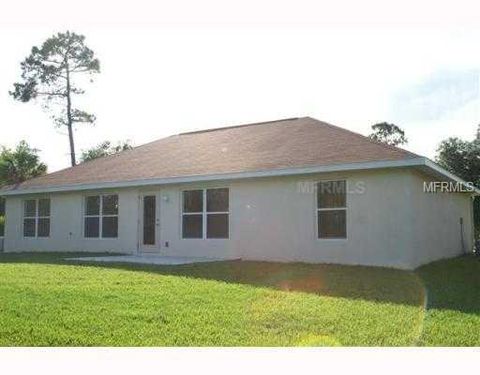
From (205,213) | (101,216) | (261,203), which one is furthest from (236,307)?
(101,216)

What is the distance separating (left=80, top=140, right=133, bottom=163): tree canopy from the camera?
4964 cm

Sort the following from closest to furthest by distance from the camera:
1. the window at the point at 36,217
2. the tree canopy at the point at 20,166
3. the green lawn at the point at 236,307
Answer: the green lawn at the point at 236,307, the window at the point at 36,217, the tree canopy at the point at 20,166

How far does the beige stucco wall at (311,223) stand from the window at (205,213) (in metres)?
0.19

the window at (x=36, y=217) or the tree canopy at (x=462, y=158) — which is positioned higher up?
the tree canopy at (x=462, y=158)

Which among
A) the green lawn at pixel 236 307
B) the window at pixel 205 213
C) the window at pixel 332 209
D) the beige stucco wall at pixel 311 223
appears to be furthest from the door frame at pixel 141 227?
the window at pixel 332 209

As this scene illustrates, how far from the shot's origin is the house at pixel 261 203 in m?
12.7

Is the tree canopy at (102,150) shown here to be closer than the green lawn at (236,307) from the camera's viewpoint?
No

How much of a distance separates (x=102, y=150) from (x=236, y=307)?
4640 centimetres

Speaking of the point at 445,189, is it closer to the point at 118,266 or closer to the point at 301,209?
the point at 301,209

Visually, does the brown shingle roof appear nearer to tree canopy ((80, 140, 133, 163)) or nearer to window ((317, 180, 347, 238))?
window ((317, 180, 347, 238))

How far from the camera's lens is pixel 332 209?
43.9 ft

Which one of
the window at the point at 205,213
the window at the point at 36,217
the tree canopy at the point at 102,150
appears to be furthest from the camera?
the tree canopy at the point at 102,150
